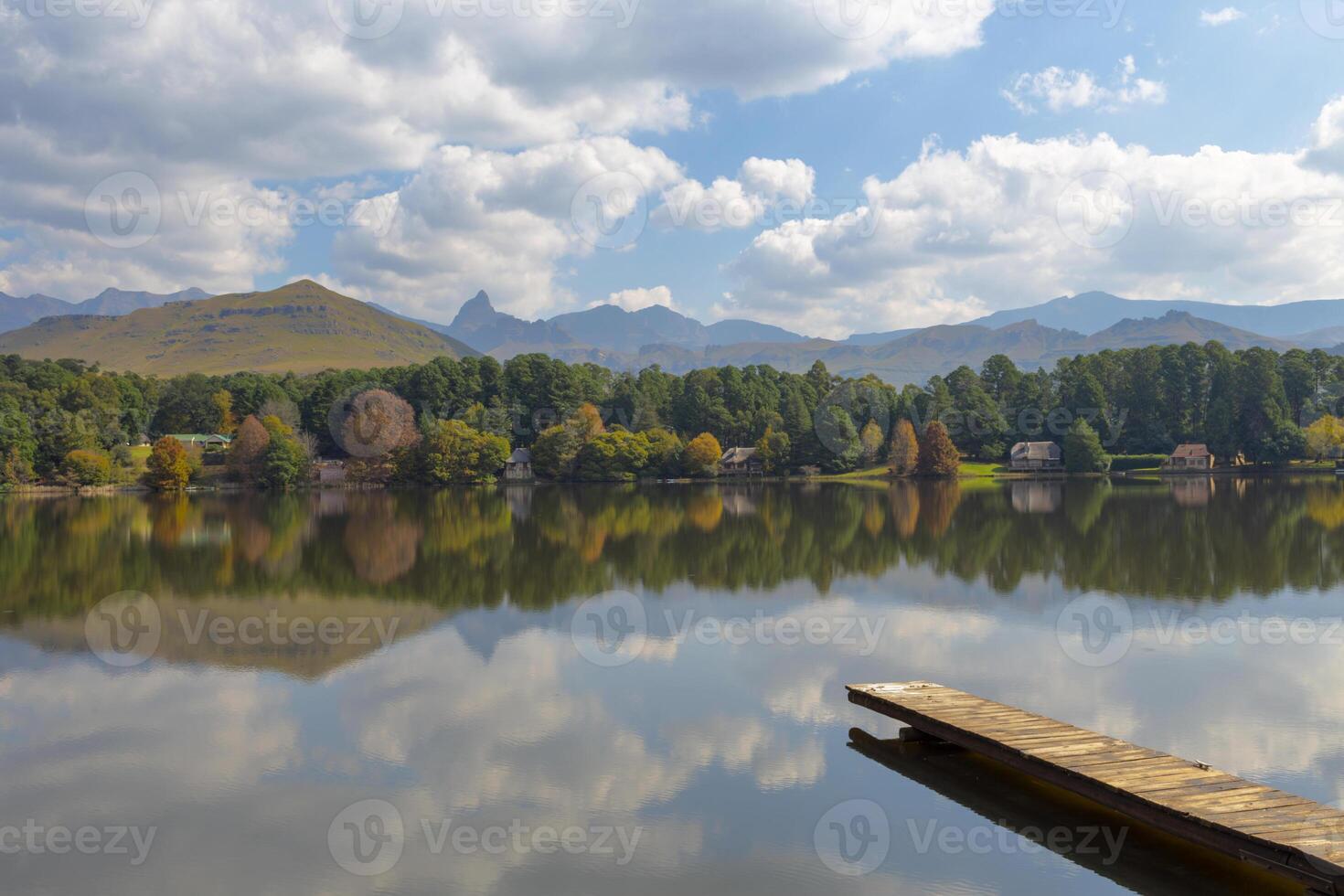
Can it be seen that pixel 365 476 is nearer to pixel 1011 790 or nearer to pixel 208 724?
pixel 208 724

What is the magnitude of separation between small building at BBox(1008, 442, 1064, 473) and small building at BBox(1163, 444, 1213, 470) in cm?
983

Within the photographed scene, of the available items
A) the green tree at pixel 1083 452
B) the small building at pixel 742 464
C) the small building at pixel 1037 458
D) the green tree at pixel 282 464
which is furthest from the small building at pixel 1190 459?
the green tree at pixel 282 464

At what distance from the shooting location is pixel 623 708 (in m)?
16.6

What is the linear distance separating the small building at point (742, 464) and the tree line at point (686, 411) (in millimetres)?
1986

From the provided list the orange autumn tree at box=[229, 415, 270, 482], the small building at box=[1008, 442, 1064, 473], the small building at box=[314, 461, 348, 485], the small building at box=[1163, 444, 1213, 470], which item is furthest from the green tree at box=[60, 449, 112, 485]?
the small building at box=[1163, 444, 1213, 470]

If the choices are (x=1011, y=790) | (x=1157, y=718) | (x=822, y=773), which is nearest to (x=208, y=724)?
(x=822, y=773)

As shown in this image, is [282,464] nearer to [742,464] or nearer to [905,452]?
[742,464]

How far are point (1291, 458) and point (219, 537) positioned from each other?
92.8 meters

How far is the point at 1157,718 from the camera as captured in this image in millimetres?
15172

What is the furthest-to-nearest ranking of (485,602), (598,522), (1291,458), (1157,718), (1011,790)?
1. (1291,458)
2. (598,522)
3. (485,602)
4. (1157,718)
5. (1011,790)

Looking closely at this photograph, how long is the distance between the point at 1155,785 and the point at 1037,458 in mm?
92164

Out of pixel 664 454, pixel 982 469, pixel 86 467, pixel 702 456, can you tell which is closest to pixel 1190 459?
pixel 982 469

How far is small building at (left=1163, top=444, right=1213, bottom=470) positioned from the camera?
92.3 m

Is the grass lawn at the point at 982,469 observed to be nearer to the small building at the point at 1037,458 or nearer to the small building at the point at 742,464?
the small building at the point at 1037,458
